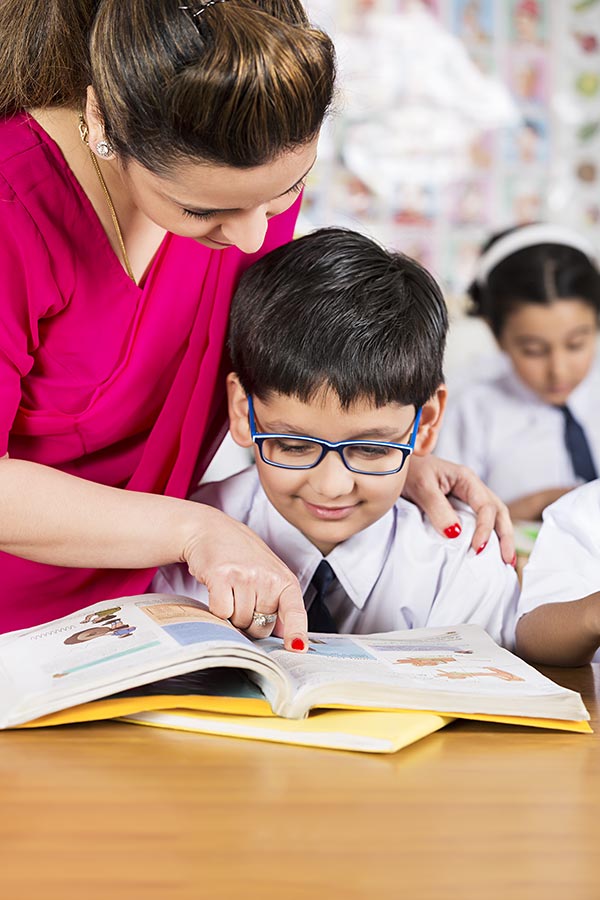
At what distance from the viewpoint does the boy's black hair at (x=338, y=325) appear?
3.71 ft

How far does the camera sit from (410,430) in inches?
46.0

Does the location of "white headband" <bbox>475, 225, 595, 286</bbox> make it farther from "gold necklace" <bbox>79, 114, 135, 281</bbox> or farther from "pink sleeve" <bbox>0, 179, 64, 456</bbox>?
"pink sleeve" <bbox>0, 179, 64, 456</bbox>

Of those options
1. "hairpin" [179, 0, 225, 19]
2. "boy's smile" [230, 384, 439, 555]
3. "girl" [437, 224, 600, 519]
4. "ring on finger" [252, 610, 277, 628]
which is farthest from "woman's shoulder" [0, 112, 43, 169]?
"girl" [437, 224, 600, 519]

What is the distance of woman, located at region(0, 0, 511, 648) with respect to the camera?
32.9 inches

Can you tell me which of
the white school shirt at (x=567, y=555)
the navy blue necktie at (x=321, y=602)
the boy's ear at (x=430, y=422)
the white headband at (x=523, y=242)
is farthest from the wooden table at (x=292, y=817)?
the white headband at (x=523, y=242)

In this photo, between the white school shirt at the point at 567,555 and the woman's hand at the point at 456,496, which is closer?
the white school shirt at the point at 567,555

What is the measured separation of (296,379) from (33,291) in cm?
29

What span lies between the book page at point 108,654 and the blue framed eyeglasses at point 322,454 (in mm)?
260

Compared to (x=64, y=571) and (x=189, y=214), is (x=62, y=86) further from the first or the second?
(x=64, y=571)

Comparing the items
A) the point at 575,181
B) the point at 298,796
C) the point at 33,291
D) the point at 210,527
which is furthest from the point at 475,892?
the point at 575,181

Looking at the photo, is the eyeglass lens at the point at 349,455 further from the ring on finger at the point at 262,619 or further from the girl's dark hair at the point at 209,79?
the girl's dark hair at the point at 209,79

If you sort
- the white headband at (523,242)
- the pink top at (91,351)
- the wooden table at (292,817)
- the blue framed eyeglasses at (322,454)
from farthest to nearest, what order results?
1. the white headband at (523,242)
2. the blue framed eyeglasses at (322,454)
3. the pink top at (91,351)
4. the wooden table at (292,817)

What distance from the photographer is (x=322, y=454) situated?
1108mm

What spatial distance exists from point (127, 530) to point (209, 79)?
393mm
